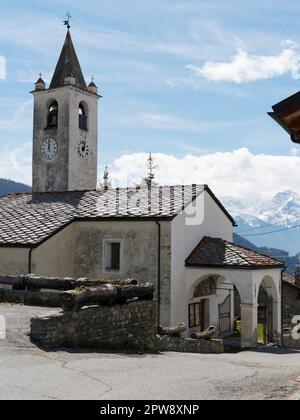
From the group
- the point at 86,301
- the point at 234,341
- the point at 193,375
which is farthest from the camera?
the point at 234,341

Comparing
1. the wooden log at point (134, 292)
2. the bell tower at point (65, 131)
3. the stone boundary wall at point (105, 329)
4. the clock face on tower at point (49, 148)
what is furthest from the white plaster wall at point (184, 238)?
the clock face on tower at point (49, 148)

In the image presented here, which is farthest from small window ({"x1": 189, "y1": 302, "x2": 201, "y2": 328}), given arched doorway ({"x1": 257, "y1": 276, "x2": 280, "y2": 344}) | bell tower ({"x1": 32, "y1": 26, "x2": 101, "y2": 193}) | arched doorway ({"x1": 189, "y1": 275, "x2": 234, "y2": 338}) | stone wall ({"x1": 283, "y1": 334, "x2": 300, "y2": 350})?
bell tower ({"x1": 32, "y1": 26, "x2": 101, "y2": 193})

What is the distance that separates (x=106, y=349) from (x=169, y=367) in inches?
90.1

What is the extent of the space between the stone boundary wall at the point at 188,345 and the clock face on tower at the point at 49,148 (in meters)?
16.3

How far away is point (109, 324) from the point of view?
12.2 metres

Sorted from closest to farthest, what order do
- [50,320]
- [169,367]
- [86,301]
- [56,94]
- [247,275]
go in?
[169,367] < [50,320] < [86,301] < [247,275] < [56,94]

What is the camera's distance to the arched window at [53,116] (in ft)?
101

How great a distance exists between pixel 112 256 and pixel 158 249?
2.51 meters

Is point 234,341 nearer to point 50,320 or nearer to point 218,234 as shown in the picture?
point 218,234

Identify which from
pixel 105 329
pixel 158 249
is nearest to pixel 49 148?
pixel 158 249

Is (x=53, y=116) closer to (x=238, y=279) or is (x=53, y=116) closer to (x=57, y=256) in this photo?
(x=57, y=256)

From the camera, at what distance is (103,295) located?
12.1 metres

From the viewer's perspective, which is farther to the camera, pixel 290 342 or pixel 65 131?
pixel 65 131

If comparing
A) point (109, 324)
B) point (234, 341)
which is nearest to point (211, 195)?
point (234, 341)
